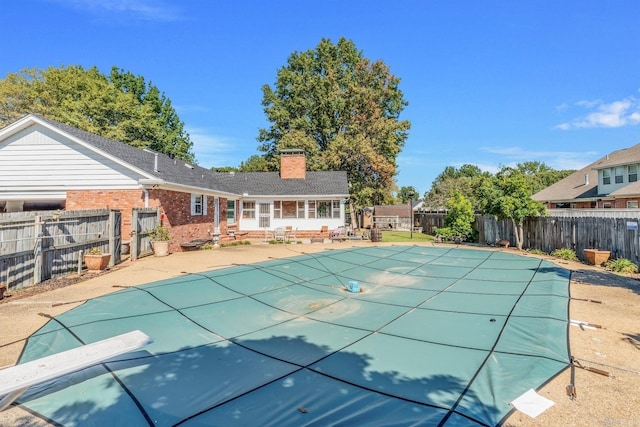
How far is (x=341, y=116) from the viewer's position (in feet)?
104

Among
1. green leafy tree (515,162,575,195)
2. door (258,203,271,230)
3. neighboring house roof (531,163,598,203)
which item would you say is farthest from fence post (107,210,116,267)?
green leafy tree (515,162,575,195)

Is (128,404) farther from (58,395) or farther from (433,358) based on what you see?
(433,358)

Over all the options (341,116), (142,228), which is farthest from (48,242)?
(341,116)

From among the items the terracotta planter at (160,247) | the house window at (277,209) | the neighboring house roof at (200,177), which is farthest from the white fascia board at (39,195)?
the house window at (277,209)

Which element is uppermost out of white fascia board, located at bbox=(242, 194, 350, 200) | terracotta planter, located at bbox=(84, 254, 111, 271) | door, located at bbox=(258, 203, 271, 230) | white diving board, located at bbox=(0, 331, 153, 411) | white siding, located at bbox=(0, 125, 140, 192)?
white siding, located at bbox=(0, 125, 140, 192)

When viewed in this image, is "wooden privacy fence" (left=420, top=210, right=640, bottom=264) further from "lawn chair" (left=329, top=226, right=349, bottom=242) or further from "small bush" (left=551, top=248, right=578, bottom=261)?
"lawn chair" (left=329, top=226, right=349, bottom=242)

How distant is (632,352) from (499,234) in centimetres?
1330

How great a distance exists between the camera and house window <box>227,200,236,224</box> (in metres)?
19.9

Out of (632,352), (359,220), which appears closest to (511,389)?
(632,352)

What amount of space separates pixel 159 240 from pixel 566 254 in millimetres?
16093

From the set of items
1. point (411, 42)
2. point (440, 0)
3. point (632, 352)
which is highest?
point (411, 42)

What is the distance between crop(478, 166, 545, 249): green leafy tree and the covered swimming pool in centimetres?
653

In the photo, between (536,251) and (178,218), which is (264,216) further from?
(536,251)

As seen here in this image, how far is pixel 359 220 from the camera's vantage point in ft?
108
